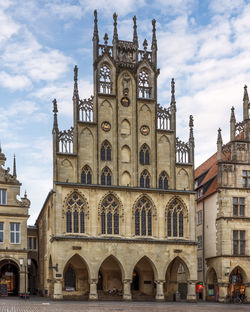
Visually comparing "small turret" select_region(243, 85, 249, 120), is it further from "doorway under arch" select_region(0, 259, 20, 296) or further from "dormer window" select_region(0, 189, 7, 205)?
"doorway under arch" select_region(0, 259, 20, 296)

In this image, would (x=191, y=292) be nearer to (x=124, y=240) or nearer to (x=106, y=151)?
(x=124, y=240)

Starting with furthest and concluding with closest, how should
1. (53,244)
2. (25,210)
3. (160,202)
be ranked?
(25,210) < (160,202) < (53,244)

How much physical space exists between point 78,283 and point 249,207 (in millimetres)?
20509

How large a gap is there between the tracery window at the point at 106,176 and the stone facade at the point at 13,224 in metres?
10.2

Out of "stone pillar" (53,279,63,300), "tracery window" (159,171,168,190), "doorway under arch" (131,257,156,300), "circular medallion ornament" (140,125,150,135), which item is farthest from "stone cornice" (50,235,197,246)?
"circular medallion ornament" (140,125,150,135)

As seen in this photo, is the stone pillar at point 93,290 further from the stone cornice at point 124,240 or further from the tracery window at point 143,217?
the tracery window at point 143,217

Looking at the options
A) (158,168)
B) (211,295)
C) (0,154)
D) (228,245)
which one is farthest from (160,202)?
(0,154)

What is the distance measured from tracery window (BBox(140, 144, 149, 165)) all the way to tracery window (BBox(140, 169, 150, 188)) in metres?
0.93

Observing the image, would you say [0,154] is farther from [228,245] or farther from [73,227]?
[228,245]

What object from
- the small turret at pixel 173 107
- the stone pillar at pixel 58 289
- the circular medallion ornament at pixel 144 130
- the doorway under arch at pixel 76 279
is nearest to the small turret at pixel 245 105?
the small turret at pixel 173 107

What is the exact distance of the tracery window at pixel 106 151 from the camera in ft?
192

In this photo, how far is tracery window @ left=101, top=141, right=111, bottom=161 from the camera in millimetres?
58406

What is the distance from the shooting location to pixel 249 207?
6300 centimetres

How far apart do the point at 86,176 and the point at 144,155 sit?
6.82 metres
